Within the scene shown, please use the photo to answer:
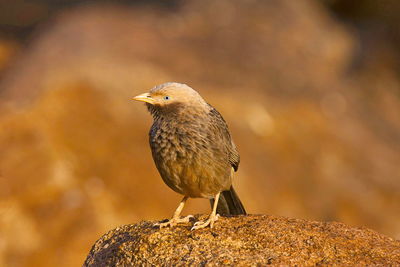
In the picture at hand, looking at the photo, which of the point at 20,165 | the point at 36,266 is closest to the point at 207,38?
the point at 20,165

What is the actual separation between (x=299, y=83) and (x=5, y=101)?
9220 mm

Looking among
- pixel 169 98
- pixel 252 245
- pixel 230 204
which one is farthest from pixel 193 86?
pixel 252 245

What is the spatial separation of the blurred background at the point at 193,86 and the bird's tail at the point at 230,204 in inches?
198

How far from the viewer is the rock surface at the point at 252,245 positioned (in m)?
5.12

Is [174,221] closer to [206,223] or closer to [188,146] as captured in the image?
[206,223]

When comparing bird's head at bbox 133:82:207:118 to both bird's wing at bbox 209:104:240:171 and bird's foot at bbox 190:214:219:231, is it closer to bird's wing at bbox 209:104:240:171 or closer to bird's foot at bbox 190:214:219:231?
bird's wing at bbox 209:104:240:171

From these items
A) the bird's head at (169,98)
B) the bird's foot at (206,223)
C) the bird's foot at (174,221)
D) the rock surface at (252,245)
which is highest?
the bird's head at (169,98)

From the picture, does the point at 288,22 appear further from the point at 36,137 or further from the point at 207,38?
the point at 36,137

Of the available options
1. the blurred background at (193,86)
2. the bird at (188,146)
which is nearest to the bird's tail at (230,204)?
the bird at (188,146)

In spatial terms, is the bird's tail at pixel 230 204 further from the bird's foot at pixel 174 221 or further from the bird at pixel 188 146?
the bird's foot at pixel 174 221

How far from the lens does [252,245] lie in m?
5.33

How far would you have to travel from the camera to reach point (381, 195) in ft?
49.5

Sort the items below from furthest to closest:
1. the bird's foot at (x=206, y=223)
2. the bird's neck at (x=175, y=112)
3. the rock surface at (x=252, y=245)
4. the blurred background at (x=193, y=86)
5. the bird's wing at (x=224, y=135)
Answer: the blurred background at (x=193, y=86) → the bird's wing at (x=224, y=135) → the bird's neck at (x=175, y=112) → the bird's foot at (x=206, y=223) → the rock surface at (x=252, y=245)

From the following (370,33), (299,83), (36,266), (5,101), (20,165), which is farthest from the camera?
(370,33)
